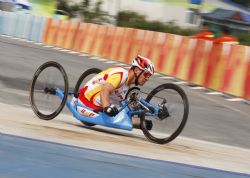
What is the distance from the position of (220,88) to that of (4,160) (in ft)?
50.5

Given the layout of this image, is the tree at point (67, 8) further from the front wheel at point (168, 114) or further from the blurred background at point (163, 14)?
the front wheel at point (168, 114)

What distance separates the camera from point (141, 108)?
877cm

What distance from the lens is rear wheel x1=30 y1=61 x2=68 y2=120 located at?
30.7 ft

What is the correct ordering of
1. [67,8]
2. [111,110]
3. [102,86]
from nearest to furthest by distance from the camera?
[111,110], [102,86], [67,8]

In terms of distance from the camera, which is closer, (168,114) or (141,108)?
(168,114)

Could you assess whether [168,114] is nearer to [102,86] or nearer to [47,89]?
[102,86]

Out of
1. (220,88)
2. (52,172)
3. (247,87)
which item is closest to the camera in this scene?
(52,172)

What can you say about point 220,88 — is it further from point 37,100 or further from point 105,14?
point 105,14

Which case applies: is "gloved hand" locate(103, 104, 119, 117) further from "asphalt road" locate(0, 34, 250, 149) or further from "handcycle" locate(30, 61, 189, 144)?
"asphalt road" locate(0, 34, 250, 149)

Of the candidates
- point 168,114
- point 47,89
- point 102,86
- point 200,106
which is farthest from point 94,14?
point 168,114

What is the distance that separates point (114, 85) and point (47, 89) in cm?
107

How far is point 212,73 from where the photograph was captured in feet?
70.5

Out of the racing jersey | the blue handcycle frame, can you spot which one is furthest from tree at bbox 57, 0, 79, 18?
the blue handcycle frame

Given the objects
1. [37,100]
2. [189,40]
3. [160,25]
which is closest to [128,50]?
[189,40]
